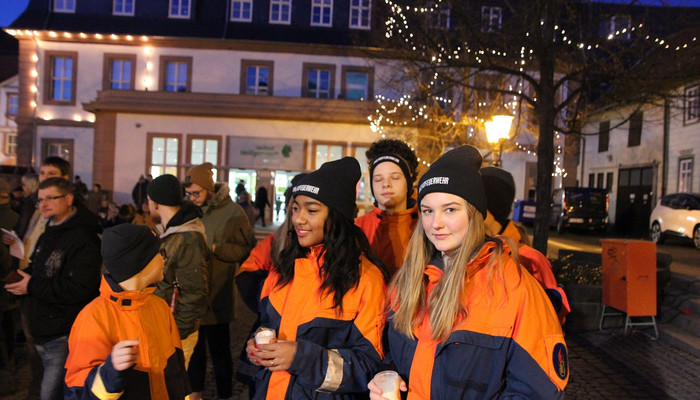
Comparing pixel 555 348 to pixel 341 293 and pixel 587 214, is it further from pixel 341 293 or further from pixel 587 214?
pixel 587 214

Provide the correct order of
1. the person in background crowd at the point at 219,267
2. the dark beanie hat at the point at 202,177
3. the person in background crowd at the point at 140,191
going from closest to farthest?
1. the person in background crowd at the point at 219,267
2. the dark beanie hat at the point at 202,177
3. the person in background crowd at the point at 140,191

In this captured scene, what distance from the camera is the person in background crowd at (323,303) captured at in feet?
6.98

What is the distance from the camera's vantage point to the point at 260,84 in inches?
1077

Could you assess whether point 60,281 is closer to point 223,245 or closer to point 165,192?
point 165,192

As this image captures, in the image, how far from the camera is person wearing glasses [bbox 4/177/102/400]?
11.5 feet

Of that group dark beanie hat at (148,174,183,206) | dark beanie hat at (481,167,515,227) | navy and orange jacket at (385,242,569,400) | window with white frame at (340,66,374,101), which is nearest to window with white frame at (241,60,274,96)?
window with white frame at (340,66,374,101)

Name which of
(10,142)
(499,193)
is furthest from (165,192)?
(10,142)

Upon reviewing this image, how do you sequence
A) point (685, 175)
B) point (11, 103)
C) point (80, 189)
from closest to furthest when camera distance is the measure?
point (80, 189)
point (685, 175)
point (11, 103)

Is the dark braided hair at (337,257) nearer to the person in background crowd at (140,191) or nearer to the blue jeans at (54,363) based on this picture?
the blue jeans at (54,363)

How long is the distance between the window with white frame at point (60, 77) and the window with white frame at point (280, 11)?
33.9 feet

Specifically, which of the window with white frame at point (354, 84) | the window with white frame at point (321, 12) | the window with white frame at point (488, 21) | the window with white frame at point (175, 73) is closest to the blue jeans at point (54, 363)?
the window with white frame at point (488, 21)

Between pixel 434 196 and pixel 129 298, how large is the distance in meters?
1.48

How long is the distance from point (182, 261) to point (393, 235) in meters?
1.56

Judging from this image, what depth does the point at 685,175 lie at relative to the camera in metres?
23.0
